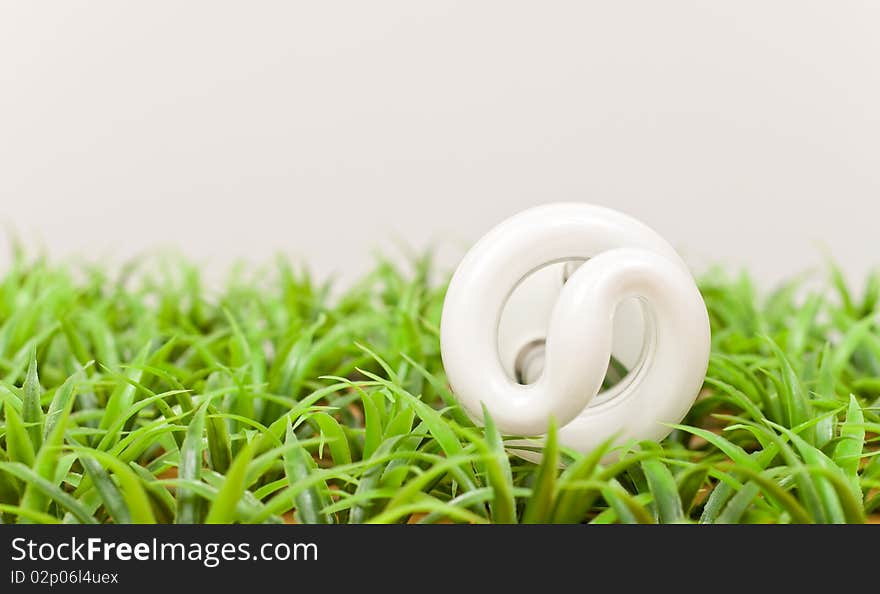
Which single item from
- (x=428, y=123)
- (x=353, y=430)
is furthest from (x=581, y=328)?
(x=428, y=123)

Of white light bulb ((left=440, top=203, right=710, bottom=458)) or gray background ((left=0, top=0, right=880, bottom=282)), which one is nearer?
white light bulb ((left=440, top=203, right=710, bottom=458))

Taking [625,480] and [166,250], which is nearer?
[625,480]

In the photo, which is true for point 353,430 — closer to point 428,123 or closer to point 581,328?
point 581,328

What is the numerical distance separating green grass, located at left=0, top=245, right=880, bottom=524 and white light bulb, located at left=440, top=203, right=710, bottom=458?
0.04 meters

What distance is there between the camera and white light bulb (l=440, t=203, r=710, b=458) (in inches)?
32.8

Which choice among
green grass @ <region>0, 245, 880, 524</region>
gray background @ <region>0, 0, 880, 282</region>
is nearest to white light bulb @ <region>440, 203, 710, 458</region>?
green grass @ <region>0, 245, 880, 524</region>

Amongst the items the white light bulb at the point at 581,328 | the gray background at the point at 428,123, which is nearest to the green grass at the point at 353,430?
the white light bulb at the point at 581,328

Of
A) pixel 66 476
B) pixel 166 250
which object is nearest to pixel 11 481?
pixel 66 476

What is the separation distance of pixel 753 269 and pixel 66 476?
7.01ft

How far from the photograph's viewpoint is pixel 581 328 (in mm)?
824

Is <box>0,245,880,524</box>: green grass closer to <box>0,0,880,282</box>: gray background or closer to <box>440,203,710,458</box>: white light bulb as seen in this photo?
<box>440,203,710,458</box>: white light bulb

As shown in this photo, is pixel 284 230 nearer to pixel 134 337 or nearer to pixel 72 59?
pixel 72 59

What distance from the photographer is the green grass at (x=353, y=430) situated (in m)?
0.75

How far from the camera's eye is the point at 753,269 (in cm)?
254
